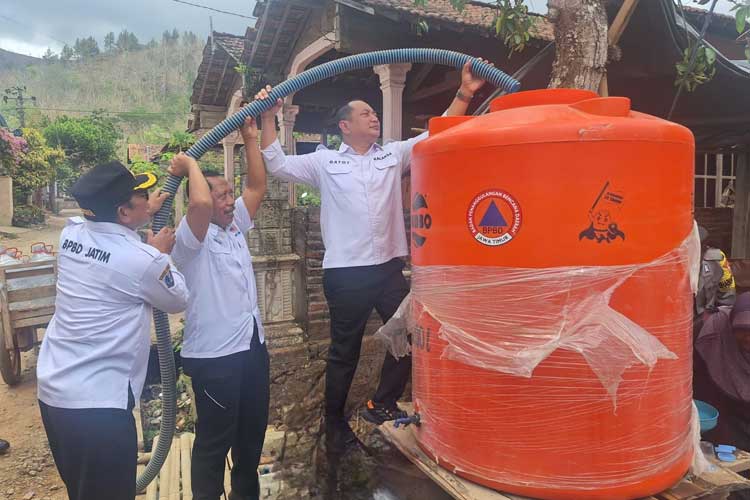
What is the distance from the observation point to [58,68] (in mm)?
99438

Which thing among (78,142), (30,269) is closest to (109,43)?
(78,142)

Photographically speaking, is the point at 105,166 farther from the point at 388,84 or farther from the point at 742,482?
the point at 388,84

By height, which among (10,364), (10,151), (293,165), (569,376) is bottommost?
(10,364)

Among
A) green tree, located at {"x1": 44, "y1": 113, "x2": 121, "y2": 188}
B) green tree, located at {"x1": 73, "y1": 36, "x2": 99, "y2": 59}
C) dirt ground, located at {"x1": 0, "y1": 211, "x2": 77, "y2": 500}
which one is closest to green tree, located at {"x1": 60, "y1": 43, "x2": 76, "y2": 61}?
green tree, located at {"x1": 73, "y1": 36, "x2": 99, "y2": 59}

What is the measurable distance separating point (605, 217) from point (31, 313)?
5.69 m

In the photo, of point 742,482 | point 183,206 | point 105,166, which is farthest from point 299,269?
point 183,206

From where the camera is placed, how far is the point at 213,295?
8.27 feet

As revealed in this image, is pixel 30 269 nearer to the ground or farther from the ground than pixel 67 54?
nearer to the ground

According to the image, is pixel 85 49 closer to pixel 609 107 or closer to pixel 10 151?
pixel 10 151

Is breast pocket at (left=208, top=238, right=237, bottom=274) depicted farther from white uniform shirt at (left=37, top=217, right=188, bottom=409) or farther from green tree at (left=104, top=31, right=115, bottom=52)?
green tree at (left=104, top=31, right=115, bottom=52)

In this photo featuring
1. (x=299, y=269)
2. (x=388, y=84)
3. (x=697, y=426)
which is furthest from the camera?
(x=388, y=84)

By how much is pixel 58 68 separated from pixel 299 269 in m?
116

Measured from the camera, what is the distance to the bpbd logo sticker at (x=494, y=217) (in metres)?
1.81

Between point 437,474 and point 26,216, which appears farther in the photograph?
point 26,216
